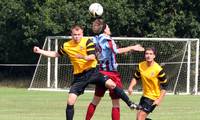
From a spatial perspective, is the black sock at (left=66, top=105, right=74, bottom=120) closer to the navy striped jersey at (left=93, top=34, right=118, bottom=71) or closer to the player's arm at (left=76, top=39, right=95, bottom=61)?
the player's arm at (left=76, top=39, right=95, bottom=61)

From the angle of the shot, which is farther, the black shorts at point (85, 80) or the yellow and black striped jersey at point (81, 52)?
the yellow and black striped jersey at point (81, 52)

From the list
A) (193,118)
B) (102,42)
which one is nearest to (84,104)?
(193,118)

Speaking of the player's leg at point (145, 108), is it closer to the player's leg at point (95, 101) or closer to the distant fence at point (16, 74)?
the player's leg at point (95, 101)

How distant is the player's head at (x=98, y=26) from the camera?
42.8 ft

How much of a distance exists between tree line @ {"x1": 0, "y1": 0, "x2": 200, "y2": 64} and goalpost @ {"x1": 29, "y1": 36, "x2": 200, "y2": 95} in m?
4.90

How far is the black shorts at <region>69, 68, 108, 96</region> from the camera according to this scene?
42.2 feet

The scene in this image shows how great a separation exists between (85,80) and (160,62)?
64.1 feet

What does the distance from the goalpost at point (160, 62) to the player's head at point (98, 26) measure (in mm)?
17718

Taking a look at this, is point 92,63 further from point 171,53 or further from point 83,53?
point 171,53

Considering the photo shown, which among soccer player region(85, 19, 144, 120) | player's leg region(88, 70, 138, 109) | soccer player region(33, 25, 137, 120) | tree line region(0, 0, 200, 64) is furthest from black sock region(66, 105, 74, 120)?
tree line region(0, 0, 200, 64)

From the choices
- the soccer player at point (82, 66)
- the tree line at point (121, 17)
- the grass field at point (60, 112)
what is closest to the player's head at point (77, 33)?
the soccer player at point (82, 66)

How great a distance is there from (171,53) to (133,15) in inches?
274

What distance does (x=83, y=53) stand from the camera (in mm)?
12953

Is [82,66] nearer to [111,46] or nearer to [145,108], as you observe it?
[111,46]
